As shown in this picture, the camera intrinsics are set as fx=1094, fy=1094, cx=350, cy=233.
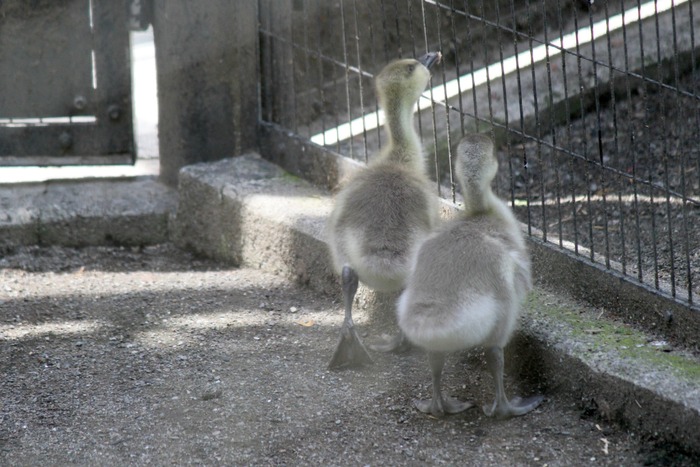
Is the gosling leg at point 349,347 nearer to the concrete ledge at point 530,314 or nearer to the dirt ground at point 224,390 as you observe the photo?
the dirt ground at point 224,390

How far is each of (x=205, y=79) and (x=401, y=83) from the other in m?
1.93

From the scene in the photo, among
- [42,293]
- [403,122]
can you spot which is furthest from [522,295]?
[42,293]

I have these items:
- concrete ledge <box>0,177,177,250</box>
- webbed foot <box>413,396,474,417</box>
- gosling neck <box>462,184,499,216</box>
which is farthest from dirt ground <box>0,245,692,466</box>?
gosling neck <box>462,184,499,216</box>

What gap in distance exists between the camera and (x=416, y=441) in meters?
4.26

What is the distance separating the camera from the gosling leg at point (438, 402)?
4.38 metres

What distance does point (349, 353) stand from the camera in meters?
4.91

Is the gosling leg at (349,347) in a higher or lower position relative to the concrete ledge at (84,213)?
lower

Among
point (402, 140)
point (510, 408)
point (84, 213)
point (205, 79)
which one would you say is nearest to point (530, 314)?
point (510, 408)

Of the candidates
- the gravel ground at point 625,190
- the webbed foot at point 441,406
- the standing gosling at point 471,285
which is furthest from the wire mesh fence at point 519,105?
the webbed foot at point 441,406

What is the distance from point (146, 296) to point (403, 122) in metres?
1.72

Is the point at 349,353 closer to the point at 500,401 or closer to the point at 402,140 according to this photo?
the point at 500,401

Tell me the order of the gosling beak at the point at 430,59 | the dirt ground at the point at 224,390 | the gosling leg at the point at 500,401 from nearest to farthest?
the dirt ground at the point at 224,390 < the gosling leg at the point at 500,401 < the gosling beak at the point at 430,59

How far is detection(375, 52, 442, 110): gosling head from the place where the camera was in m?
5.17

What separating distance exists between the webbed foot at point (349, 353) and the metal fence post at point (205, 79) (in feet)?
7.66
